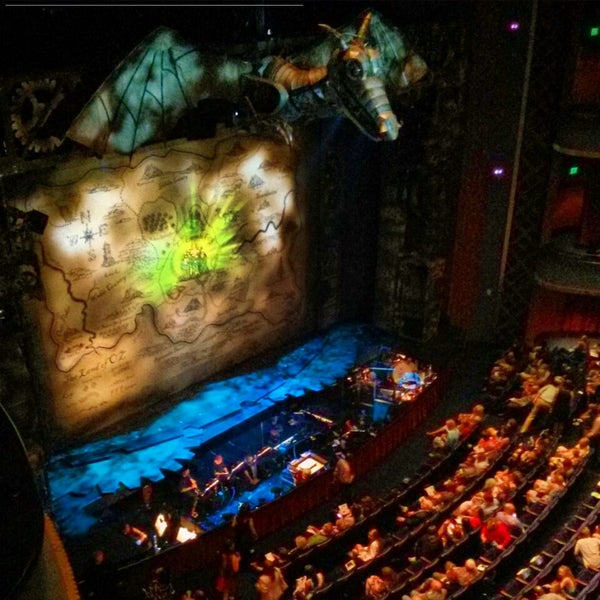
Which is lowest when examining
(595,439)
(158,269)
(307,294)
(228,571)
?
(228,571)

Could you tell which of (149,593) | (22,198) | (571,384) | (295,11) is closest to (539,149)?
(571,384)

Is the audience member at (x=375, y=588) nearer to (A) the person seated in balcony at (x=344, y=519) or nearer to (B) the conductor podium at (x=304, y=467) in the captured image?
(A) the person seated in balcony at (x=344, y=519)

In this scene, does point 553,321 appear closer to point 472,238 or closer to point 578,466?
point 472,238

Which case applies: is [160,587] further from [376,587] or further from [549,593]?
[549,593]

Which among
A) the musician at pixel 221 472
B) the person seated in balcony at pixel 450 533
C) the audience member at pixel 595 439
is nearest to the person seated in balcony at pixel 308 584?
the person seated in balcony at pixel 450 533

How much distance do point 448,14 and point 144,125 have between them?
21.0ft

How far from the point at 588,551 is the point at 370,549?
8.25 feet

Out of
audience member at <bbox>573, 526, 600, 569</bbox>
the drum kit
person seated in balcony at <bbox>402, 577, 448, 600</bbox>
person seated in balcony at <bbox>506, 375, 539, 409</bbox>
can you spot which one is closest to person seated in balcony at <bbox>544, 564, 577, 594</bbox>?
audience member at <bbox>573, 526, 600, 569</bbox>

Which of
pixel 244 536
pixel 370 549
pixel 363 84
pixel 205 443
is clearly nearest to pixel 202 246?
pixel 205 443

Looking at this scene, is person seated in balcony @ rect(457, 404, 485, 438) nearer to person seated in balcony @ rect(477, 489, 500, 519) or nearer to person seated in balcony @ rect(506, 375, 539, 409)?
person seated in balcony @ rect(506, 375, 539, 409)

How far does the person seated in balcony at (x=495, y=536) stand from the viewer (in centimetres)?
853

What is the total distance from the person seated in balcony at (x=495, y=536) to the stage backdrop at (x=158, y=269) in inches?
230

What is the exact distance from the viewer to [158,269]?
37.1 ft

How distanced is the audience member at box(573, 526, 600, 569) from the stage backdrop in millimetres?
6892
